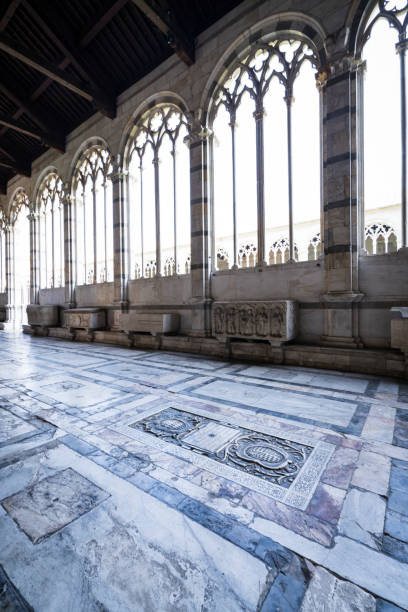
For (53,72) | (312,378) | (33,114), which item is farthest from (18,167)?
(312,378)

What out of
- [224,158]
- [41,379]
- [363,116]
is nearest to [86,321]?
[41,379]

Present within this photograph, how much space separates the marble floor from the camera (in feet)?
3.78

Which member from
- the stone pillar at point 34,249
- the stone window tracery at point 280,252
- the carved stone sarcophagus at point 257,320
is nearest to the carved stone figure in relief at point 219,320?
the carved stone sarcophagus at point 257,320

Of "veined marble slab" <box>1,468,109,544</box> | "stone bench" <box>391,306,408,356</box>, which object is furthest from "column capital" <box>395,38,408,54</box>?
"veined marble slab" <box>1,468,109,544</box>

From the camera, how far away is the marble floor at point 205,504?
1151mm

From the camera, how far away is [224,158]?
6926mm

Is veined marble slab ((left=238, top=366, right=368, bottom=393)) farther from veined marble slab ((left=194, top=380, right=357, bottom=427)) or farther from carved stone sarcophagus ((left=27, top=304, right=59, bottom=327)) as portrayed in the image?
carved stone sarcophagus ((left=27, top=304, right=59, bottom=327))

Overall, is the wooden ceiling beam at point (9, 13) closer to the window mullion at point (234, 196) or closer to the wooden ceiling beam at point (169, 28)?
the wooden ceiling beam at point (169, 28)

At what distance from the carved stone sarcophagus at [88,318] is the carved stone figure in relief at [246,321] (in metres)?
5.42

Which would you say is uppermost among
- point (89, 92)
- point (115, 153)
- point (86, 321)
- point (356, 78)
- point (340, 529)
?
point (89, 92)

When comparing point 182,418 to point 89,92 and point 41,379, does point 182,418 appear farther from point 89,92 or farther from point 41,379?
point 89,92

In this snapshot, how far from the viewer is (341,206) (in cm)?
493

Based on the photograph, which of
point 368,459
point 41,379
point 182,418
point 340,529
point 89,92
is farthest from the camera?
point 89,92

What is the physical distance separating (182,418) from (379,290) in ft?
12.8
